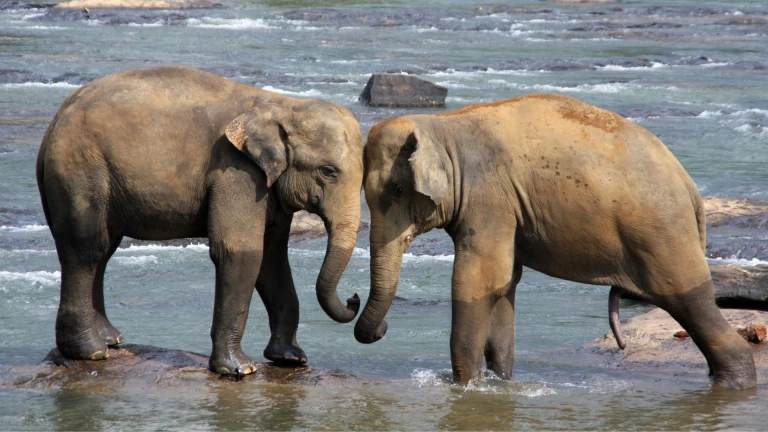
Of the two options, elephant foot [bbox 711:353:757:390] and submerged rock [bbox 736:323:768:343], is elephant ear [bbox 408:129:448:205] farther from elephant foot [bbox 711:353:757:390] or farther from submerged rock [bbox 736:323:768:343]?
submerged rock [bbox 736:323:768:343]

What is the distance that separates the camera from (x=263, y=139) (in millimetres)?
7078

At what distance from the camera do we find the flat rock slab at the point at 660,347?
803cm

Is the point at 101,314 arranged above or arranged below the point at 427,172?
below

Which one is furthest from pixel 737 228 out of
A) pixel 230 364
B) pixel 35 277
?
pixel 230 364

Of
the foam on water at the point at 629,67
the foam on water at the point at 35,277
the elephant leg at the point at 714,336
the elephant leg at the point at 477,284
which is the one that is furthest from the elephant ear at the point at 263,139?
the foam on water at the point at 629,67

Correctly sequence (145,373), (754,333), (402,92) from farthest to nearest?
(402,92), (754,333), (145,373)

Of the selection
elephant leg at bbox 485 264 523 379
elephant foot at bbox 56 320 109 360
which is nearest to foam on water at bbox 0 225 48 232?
elephant foot at bbox 56 320 109 360

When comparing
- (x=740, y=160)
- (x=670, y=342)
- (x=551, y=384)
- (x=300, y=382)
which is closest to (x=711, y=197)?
(x=740, y=160)

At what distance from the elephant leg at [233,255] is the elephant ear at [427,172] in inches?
37.8

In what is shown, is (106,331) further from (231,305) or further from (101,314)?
(231,305)

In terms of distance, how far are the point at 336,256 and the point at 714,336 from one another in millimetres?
2322

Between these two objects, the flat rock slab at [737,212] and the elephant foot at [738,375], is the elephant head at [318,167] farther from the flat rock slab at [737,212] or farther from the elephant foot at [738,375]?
the flat rock slab at [737,212]

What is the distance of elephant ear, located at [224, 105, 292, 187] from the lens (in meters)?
7.07

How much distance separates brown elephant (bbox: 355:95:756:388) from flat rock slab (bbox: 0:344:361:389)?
519 mm
